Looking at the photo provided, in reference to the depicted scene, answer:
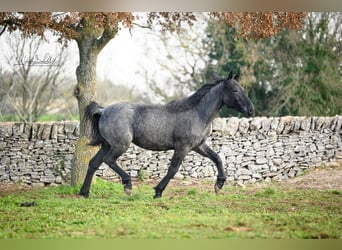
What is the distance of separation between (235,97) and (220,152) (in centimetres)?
107

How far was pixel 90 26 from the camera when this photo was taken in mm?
7473

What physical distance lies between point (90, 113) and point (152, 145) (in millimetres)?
802

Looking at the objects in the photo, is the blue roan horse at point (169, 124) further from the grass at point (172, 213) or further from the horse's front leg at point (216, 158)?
the grass at point (172, 213)

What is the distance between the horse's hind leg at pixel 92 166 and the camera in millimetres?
7109

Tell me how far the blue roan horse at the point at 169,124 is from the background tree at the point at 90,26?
1.77 feet

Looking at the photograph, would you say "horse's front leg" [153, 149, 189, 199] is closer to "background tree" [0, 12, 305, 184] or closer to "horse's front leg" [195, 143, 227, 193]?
"horse's front leg" [195, 143, 227, 193]

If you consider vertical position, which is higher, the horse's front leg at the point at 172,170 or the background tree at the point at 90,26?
the background tree at the point at 90,26

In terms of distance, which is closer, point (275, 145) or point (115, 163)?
point (115, 163)

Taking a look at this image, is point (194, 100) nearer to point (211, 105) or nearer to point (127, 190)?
point (211, 105)

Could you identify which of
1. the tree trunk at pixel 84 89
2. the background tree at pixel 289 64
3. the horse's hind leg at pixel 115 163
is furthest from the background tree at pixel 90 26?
the horse's hind leg at pixel 115 163

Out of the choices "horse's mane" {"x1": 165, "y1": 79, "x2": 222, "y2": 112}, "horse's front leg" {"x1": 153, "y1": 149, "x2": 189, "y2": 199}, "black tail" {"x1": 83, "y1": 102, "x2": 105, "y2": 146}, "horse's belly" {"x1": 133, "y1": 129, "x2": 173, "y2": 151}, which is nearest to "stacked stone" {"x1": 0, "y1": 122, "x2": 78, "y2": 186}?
"black tail" {"x1": 83, "y1": 102, "x2": 105, "y2": 146}

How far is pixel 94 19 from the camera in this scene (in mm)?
7324

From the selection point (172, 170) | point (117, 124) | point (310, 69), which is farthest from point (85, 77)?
point (310, 69)

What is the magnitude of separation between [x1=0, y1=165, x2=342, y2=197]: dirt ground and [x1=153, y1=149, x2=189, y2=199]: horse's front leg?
0.24 meters
